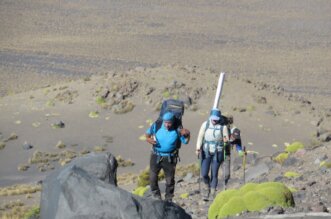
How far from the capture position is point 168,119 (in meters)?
12.1

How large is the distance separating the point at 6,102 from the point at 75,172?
23897 mm

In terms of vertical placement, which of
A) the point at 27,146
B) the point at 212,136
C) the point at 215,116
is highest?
the point at 215,116

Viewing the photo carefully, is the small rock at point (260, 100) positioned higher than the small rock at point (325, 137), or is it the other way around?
the small rock at point (260, 100)

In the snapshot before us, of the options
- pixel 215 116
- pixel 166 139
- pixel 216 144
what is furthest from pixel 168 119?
pixel 216 144

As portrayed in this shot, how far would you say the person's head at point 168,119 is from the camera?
39.6ft

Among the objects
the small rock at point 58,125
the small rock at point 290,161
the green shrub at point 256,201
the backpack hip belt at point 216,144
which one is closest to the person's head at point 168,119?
the backpack hip belt at point 216,144

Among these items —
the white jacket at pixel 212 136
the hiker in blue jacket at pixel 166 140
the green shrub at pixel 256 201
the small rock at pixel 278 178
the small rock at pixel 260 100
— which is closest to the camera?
the green shrub at pixel 256 201

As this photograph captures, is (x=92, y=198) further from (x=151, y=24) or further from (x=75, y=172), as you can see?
(x=151, y=24)

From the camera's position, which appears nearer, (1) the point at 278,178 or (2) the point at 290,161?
(1) the point at 278,178

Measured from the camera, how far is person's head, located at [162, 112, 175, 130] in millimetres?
12070

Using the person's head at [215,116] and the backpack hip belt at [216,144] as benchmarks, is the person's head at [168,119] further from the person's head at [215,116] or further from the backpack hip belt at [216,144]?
the backpack hip belt at [216,144]

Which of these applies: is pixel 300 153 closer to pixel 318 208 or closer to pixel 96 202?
pixel 318 208

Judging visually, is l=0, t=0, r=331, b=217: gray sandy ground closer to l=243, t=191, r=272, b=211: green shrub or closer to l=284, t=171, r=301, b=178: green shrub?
l=284, t=171, r=301, b=178: green shrub

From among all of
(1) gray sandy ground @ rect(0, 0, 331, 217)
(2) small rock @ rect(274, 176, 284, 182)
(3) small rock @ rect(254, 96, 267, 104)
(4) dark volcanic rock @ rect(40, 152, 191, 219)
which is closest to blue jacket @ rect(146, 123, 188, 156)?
(4) dark volcanic rock @ rect(40, 152, 191, 219)
